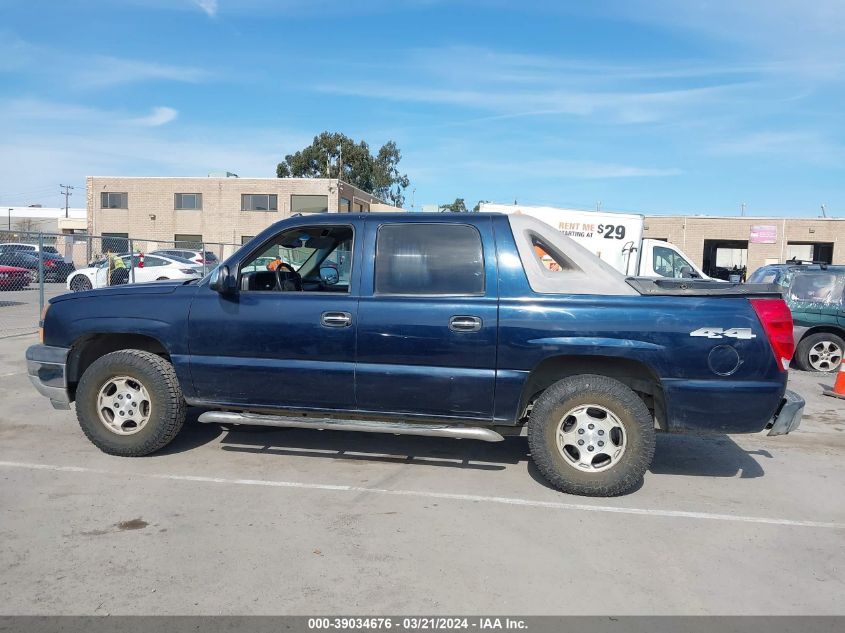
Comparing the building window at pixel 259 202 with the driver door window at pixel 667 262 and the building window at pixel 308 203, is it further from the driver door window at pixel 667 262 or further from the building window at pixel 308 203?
the driver door window at pixel 667 262

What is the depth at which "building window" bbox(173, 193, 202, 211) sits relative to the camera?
146 ft

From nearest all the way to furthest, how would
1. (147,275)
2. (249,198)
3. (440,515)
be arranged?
(440,515) → (147,275) → (249,198)

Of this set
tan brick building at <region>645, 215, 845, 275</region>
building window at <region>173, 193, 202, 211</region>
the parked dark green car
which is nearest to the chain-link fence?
the parked dark green car

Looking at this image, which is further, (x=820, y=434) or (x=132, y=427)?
(x=820, y=434)

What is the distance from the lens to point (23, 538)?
12.7 ft

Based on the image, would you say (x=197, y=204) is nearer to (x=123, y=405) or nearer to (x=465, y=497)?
(x=123, y=405)

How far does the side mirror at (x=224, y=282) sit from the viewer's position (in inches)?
196

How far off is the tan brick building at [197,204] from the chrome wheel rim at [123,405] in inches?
1491

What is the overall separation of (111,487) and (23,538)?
2.85ft

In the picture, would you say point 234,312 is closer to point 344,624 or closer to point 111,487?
point 111,487

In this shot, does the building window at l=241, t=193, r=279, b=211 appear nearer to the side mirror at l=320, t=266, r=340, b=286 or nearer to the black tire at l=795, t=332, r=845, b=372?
the black tire at l=795, t=332, r=845, b=372

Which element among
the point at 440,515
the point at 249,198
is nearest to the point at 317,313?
the point at 440,515

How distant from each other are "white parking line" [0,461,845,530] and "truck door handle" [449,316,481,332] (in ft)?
3.79

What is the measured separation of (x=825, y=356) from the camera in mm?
10516
